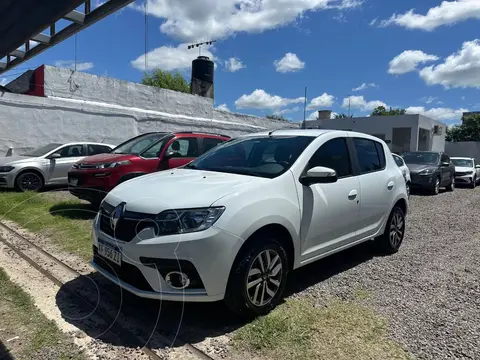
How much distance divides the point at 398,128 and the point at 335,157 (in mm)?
24481

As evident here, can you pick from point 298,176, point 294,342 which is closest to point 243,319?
point 294,342

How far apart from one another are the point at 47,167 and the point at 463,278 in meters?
9.94

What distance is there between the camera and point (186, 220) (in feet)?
9.70

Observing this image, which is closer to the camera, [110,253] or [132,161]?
[110,253]

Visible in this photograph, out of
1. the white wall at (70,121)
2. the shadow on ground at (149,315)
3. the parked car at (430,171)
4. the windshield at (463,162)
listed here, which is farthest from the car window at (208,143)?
the windshield at (463,162)

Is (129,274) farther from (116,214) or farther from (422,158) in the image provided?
(422,158)

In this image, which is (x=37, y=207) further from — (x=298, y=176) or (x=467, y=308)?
(x=467, y=308)

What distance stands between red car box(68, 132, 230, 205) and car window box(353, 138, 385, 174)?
405 centimetres

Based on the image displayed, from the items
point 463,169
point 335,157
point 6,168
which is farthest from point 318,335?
point 463,169

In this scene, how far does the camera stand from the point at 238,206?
10.1 feet

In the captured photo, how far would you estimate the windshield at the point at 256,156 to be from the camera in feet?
12.6

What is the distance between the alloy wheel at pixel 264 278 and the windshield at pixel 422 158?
12731 mm

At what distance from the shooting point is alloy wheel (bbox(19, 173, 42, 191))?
9.93 metres

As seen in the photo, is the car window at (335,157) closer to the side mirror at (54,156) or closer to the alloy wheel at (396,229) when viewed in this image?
the alloy wheel at (396,229)
